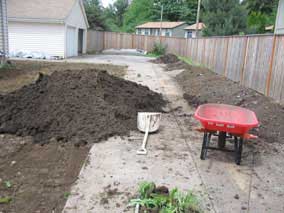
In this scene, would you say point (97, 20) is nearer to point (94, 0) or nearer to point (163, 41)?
point (163, 41)

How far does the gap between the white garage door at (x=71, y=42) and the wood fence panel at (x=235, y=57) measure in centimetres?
1510

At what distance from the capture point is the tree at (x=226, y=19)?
23922mm

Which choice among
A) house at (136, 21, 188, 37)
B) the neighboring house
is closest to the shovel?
the neighboring house

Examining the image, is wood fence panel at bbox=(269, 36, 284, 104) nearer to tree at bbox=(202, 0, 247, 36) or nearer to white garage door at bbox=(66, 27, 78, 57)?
tree at bbox=(202, 0, 247, 36)

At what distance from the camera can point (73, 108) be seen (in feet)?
19.7

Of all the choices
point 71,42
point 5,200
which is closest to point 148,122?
point 5,200

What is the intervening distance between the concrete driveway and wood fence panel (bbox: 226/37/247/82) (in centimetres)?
576

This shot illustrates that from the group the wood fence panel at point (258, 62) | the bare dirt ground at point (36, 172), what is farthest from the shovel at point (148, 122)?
the wood fence panel at point (258, 62)

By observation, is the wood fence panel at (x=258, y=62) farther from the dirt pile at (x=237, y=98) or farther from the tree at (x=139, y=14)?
the tree at (x=139, y=14)

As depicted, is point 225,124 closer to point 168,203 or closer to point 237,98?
point 168,203

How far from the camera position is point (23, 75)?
41.9ft

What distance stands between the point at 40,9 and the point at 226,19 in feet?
47.0

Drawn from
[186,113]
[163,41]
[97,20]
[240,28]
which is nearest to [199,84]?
[186,113]

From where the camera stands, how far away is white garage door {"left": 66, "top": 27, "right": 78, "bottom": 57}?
78.6ft
